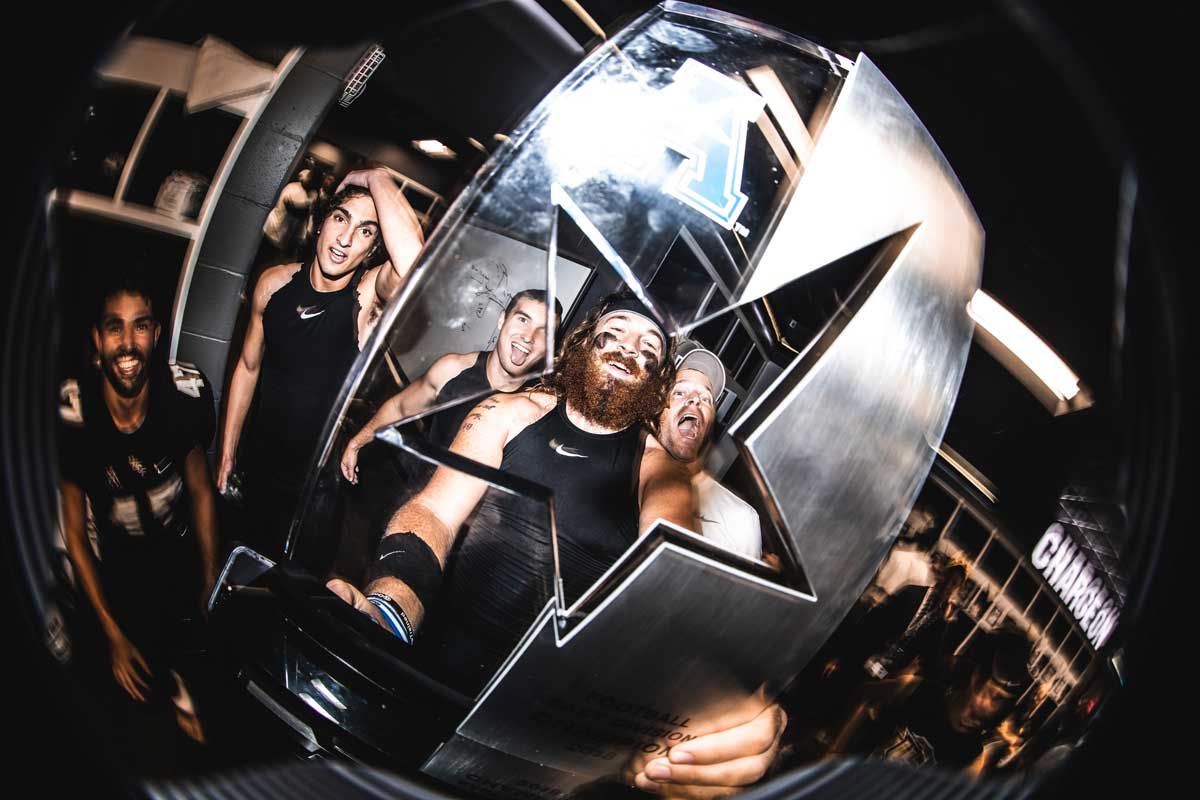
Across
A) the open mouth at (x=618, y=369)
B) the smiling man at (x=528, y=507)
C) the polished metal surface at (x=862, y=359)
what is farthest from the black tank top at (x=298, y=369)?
the polished metal surface at (x=862, y=359)

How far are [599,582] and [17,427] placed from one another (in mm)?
536

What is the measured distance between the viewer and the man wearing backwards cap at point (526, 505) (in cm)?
62

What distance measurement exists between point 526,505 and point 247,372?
29 cm

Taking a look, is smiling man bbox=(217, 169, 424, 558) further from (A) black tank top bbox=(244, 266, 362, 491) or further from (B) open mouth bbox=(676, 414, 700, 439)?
(B) open mouth bbox=(676, 414, 700, 439)

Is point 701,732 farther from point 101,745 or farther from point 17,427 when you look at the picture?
point 17,427

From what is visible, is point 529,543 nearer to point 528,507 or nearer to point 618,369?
point 528,507

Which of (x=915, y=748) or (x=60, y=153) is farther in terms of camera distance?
(x=915, y=748)

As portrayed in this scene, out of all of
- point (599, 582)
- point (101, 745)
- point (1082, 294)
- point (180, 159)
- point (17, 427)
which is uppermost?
point (1082, 294)

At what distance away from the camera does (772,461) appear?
0.61 meters

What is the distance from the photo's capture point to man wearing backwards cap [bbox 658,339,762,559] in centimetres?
62

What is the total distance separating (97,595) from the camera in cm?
66

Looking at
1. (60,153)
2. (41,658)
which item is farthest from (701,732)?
(60,153)

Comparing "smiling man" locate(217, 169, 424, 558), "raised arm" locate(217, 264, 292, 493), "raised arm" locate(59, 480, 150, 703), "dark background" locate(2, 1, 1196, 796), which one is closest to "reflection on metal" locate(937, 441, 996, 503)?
"dark background" locate(2, 1, 1196, 796)

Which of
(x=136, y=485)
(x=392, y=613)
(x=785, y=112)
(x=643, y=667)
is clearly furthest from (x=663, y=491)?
(x=136, y=485)
